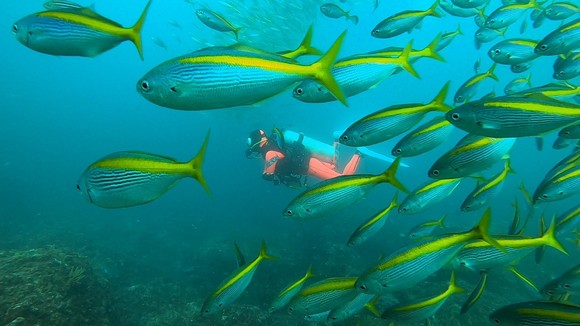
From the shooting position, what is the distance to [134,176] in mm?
2402

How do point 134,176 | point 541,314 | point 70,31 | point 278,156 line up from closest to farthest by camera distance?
1. point 541,314
2. point 134,176
3. point 70,31
4. point 278,156

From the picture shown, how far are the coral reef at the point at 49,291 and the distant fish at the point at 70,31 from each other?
4.68 metres

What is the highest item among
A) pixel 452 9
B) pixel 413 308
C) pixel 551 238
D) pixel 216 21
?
pixel 452 9

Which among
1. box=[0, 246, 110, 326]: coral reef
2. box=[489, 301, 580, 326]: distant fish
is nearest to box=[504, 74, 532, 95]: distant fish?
box=[489, 301, 580, 326]: distant fish

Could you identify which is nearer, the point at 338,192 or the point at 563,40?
the point at 338,192

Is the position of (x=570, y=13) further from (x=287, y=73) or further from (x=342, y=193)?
(x=287, y=73)

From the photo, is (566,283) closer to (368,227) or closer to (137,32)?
(368,227)

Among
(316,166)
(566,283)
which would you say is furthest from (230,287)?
(316,166)

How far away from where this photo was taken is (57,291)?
19.5 feet

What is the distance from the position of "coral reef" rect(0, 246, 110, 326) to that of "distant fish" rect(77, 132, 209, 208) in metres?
4.26

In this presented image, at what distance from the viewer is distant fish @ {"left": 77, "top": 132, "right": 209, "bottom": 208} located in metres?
2.41

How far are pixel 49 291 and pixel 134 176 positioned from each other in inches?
203

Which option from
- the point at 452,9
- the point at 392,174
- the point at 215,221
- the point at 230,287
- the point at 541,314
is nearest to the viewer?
the point at 541,314

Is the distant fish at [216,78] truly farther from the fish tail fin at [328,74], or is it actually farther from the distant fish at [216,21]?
the distant fish at [216,21]
